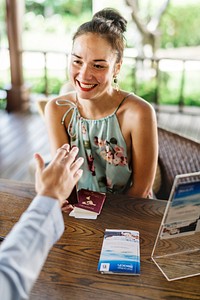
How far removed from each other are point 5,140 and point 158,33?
11.1ft

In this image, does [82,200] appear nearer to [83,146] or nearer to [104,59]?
[83,146]

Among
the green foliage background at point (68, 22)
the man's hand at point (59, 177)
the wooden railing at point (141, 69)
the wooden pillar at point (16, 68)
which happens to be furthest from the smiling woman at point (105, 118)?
the green foliage background at point (68, 22)

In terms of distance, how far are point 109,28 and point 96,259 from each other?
0.94 meters

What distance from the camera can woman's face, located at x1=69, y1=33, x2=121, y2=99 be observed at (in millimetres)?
1540

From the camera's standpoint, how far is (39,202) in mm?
848

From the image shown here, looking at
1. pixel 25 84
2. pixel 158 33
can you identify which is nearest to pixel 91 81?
pixel 25 84

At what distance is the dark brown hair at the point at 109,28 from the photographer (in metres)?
1.56

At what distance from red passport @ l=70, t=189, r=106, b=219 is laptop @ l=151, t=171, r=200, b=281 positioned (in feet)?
0.90

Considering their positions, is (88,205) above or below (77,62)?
below

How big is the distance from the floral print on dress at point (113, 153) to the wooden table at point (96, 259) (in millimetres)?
308

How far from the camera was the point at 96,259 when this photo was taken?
1.14 m

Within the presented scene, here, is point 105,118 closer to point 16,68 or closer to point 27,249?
point 27,249

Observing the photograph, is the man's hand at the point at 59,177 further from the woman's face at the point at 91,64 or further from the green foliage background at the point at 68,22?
the green foliage background at the point at 68,22

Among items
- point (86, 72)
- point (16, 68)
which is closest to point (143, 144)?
point (86, 72)
